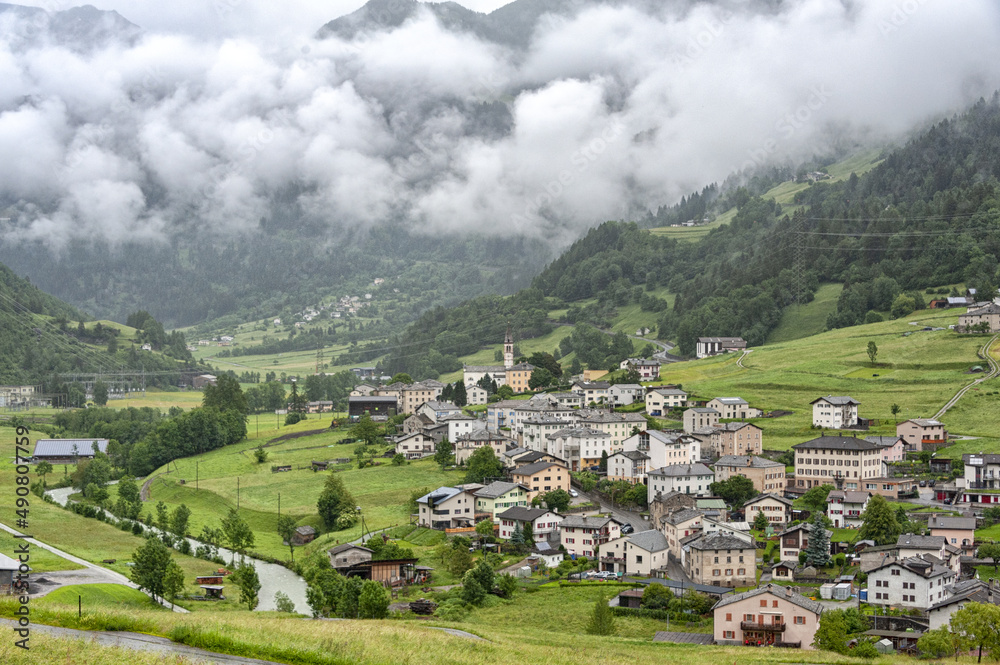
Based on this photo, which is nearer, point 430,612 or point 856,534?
point 430,612

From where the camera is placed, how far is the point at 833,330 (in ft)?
385

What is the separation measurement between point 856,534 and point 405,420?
48.4 m

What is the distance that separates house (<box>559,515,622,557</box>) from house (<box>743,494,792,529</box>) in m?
8.70

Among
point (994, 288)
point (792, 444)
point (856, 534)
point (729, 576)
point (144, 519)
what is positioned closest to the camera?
point (729, 576)

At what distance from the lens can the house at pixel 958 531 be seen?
50938mm

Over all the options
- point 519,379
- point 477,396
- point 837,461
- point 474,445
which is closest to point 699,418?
point 837,461

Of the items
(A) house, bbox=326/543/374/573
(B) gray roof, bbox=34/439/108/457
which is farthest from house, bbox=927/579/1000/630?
(B) gray roof, bbox=34/439/108/457

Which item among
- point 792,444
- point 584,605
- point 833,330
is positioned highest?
point 833,330

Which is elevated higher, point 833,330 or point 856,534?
point 833,330

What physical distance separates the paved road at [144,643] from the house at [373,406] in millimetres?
78066

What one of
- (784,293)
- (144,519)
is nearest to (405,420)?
(144,519)

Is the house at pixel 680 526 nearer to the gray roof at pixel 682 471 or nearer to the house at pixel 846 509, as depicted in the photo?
the gray roof at pixel 682 471

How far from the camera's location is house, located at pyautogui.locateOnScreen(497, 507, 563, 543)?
2376 inches

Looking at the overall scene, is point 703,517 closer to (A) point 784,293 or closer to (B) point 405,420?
(B) point 405,420
